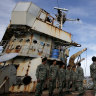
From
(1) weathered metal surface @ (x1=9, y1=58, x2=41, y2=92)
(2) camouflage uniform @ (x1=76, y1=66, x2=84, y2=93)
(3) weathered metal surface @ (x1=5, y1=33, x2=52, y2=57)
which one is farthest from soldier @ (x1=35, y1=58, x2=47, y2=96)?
(3) weathered metal surface @ (x1=5, y1=33, x2=52, y2=57)

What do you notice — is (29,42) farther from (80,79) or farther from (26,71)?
(80,79)

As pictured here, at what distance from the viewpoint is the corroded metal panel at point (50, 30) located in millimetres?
12988

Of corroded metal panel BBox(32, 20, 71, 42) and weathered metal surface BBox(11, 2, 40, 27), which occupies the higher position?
weathered metal surface BBox(11, 2, 40, 27)

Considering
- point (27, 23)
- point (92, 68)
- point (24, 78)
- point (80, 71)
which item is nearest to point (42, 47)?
point (27, 23)

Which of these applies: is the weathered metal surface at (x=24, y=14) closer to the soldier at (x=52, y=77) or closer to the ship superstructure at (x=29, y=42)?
the ship superstructure at (x=29, y=42)

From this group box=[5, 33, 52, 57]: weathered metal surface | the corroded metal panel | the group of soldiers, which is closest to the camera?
the group of soldiers

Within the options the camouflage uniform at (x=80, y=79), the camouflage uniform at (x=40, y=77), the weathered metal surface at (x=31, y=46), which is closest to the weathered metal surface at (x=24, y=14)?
the weathered metal surface at (x=31, y=46)

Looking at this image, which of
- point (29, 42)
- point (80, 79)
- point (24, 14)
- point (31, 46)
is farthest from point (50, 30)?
point (80, 79)

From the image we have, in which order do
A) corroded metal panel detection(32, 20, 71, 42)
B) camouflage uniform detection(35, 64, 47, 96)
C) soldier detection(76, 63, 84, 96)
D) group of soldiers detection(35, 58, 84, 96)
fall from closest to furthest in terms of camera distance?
camouflage uniform detection(35, 64, 47, 96), group of soldiers detection(35, 58, 84, 96), soldier detection(76, 63, 84, 96), corroded metal panel detection(32, 20, 71, 42)

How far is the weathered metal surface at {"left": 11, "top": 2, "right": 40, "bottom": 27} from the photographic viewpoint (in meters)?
12.2

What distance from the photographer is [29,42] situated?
1245 centimetres

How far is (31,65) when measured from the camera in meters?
10.9

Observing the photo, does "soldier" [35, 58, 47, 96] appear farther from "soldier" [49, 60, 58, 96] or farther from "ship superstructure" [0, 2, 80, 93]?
"ship superstructure" [0, 2, 80, 93]

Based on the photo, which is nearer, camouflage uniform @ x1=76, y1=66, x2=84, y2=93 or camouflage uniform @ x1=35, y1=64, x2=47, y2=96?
camouflage uniform @ x1=35, y1=64, x2=47, y2=96
